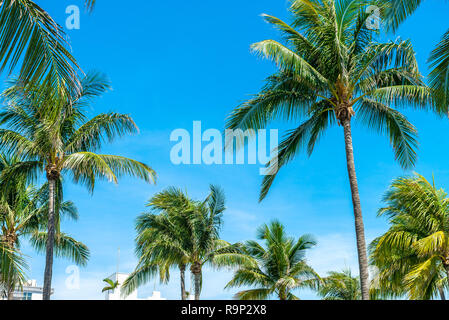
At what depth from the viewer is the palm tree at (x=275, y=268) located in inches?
957

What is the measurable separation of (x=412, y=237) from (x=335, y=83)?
7.73m

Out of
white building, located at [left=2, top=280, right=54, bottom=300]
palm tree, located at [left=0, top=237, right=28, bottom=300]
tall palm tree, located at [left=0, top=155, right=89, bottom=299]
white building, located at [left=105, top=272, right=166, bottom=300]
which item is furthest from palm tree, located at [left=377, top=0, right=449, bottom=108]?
white building, located at [left=105, top=272, right=166, bottom=300]

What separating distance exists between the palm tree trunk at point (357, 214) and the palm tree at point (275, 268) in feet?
35.4

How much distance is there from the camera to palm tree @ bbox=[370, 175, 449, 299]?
18.1 meters

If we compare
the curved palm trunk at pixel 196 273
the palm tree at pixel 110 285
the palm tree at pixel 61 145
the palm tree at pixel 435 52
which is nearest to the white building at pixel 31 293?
the palm tree at pixel 110 285

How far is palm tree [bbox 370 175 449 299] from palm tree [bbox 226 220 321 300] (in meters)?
5.22

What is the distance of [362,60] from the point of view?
14.2m

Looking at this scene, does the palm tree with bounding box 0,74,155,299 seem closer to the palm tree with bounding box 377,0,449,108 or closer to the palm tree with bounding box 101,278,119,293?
the palm tree with bounding box 377,0,449,108

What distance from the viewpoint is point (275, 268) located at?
25406mm

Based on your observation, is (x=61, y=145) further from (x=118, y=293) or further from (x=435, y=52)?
(x=118, y=293)

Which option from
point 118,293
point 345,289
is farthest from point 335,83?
point 118,293

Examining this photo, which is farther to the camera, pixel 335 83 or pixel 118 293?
pixel 118 293

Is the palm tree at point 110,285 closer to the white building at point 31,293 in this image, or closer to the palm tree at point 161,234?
the white building at point 31,293
